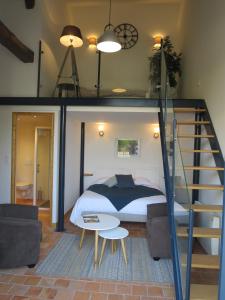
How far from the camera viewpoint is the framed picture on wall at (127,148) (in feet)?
22.2

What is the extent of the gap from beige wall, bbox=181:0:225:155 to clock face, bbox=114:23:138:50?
1525mm

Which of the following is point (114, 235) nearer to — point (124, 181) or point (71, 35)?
point (124, 181)

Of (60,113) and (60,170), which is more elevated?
(60,113)

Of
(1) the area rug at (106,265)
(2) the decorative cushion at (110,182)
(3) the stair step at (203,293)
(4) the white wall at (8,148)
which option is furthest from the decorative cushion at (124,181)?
(3) the stair step at (203,293)

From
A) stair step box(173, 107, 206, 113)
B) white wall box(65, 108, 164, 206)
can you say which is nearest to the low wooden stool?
stair step box(173, 107, 206, 113)

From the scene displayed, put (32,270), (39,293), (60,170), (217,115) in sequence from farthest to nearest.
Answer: (60,170)
(217,115)
(32,270)
(39,293)

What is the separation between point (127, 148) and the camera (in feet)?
22.3

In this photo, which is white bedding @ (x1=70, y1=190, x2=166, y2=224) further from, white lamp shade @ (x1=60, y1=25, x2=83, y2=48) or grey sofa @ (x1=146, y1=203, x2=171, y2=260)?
white lamp shade @ (x1=60, y1=25, x2=83, y2=48)

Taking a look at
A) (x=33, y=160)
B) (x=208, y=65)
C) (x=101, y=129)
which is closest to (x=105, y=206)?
(x=101, y=129)

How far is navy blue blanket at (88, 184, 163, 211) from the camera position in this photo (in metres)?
4.84

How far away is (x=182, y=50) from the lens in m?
6.62

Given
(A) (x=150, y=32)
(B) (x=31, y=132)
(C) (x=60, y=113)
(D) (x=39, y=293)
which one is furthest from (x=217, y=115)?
(B) (x=31, y=132)

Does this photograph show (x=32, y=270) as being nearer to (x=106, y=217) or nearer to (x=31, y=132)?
(x=106, y=217)

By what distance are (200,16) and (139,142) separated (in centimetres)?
322
